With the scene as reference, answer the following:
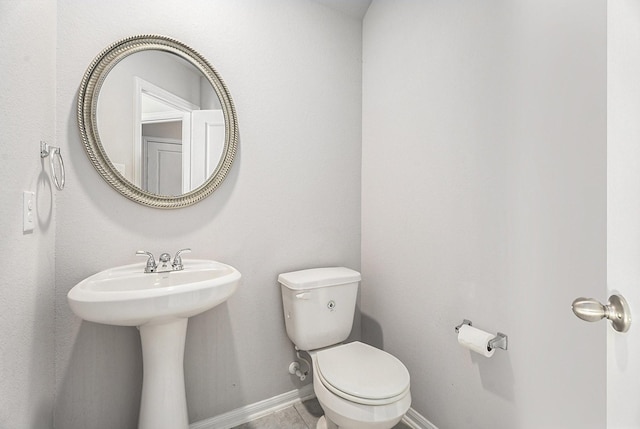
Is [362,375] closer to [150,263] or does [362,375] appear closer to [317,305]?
[317,305]

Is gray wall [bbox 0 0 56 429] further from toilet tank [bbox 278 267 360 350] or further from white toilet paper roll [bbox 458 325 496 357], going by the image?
white toilet paper roll [bbox 458 325 496 357]

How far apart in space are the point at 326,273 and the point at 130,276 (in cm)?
91

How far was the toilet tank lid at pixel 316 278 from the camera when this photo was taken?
1499 millimetres

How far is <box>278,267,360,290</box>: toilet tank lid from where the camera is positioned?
1.50 m

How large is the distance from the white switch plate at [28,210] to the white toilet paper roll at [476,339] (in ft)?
5.20

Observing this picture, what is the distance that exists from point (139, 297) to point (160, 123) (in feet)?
2.77

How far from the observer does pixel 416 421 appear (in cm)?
152

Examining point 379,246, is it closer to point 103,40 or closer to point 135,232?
point 135,232

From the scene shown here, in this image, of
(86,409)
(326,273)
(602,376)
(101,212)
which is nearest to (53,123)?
(101,212)

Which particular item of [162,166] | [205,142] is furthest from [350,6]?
[162,166]

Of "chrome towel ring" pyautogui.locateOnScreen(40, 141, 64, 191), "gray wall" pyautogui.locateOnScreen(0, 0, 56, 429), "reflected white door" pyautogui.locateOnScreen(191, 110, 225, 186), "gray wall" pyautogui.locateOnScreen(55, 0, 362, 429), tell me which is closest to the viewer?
"gray wall" pyautogui.locateOnScreen(0, 0, 56, 429)

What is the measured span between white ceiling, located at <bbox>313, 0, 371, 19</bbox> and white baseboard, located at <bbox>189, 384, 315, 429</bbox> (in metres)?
2.27

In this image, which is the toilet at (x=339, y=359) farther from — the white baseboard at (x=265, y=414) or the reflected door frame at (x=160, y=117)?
the reflected door frame at (x=160, y=117)
